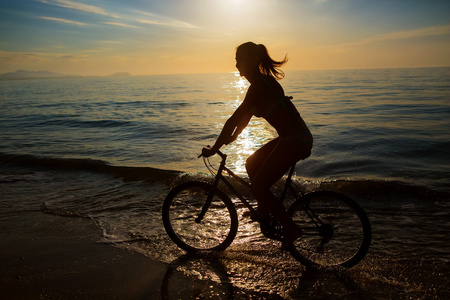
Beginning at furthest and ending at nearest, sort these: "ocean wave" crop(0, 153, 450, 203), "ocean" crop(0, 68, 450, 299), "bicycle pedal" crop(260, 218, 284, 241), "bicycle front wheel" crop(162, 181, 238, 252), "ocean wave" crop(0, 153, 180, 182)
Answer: "ocean wave" crop(0, 153, 180, 182)
"ocean wave" crop(0, 153, 450, 203)
"bicycle front wheel" crop(162, 181, 238, 252)
"ocean" crop(0, 68, 450, 299)
"bicycle pedal" crop(260, 218, 284, 241)

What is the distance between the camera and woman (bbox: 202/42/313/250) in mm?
3213

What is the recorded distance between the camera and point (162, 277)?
3.64 m

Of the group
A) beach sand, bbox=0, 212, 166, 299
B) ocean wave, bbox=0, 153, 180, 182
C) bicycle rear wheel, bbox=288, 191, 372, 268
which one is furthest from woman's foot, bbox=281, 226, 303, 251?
ocean wave, bbox=0, 153, 180, 182

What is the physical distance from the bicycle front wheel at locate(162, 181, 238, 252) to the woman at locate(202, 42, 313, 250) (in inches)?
30.1

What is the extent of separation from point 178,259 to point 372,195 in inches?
190

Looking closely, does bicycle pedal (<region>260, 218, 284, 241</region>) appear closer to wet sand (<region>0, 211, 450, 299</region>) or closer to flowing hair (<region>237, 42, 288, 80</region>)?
wet sand (<region>0, 211, 450, 299</region>)

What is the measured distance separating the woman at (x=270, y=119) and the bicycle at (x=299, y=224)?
262 millimetres

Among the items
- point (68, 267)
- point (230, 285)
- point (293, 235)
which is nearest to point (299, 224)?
point (293, 235)

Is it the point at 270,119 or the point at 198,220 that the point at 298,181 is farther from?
the point at 270,119

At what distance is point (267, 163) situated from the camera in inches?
134

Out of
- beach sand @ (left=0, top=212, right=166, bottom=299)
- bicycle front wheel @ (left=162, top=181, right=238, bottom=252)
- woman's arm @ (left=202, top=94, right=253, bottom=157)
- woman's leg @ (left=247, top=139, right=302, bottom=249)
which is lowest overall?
beach sand @ (left=0, top=212, right=166, bottom=299)

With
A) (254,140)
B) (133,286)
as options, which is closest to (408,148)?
(254,140)

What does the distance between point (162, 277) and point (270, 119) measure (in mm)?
2159

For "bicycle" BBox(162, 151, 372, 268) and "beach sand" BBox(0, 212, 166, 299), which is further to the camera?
"bicycle" BBox(162, 151, 372, 268)
